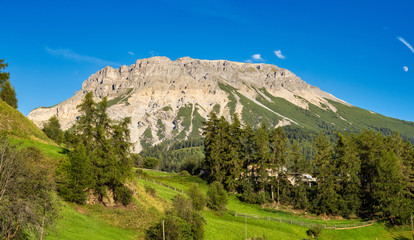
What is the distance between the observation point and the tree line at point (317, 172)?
236 feet

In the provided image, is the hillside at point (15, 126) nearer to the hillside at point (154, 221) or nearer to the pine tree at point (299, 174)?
the hillside at point (154, 221)

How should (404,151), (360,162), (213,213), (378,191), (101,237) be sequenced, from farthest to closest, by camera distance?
1. (404,151)
2. (360,162)
3. (378,191)
4. (213,213)
5. (101,237)

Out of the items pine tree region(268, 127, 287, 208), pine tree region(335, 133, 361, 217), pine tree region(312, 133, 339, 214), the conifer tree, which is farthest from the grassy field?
pine tree region(335, 133, 361, 217)

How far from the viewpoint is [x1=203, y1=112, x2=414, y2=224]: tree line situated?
71.8 meters

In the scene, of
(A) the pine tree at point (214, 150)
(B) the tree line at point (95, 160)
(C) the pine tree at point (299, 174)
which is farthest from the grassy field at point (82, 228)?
(C) the pine tree at point (299, 174)

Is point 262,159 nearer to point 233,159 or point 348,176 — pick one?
point 233,159

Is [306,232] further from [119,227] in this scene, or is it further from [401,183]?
[119,227]

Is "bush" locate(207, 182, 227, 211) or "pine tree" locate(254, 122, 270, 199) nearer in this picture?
"bush" locate(207, 182, 227, 211)

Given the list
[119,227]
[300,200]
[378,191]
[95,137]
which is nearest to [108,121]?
[95,137]

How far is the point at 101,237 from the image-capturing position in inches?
1181

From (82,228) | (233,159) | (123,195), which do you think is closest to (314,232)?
(233,159)

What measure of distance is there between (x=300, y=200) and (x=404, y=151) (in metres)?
39.9

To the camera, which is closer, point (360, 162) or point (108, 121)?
point (108, 121)

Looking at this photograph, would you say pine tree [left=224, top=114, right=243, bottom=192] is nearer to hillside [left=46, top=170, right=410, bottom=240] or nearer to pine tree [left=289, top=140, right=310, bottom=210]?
hillside [left=46, top=170, right=410, bottom=240]
